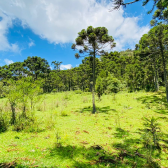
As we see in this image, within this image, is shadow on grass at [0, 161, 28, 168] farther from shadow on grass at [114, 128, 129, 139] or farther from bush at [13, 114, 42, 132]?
shadow on grass at [114, 128, 129, 139]

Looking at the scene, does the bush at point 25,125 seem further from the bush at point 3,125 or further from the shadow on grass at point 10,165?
the shadow on grass at point 10,165

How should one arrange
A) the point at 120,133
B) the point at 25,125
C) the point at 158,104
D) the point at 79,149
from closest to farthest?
the point at 79,149 < the point at 120,133 < the point at 25,125 < the point at 158,104

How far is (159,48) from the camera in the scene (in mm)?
13984

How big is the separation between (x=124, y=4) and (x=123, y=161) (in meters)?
4.91

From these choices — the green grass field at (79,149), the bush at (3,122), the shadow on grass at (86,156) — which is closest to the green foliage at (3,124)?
the bush at (3,122)

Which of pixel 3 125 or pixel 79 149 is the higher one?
pixel 3 125

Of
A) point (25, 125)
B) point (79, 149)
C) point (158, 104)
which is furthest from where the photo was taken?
point (158, 104)

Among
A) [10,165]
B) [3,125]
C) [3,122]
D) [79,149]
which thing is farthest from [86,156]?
[3,122]

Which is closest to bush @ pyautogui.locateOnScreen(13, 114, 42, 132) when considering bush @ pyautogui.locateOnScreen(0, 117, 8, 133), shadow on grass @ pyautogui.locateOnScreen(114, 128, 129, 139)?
bush @ pyautogui.locateOnScreen(0, 117, 8, 133)

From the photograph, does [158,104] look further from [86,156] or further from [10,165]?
[10,165]

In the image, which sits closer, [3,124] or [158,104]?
[3,124]

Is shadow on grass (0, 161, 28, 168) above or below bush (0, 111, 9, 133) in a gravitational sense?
below

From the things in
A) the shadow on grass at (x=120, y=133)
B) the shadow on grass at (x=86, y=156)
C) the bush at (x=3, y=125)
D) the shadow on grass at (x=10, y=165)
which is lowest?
the shadow on grass at (x=120, y=133)

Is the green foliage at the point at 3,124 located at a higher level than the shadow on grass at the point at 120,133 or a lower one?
higher
